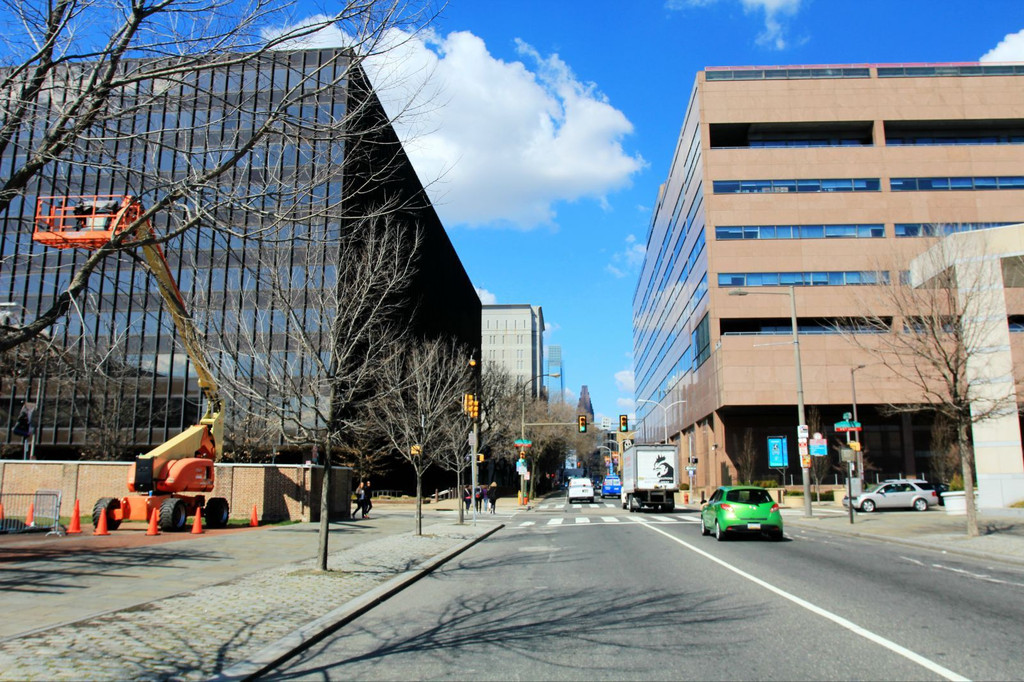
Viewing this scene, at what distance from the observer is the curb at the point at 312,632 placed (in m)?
6.71

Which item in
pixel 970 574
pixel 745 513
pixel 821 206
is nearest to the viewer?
pixel 970 574

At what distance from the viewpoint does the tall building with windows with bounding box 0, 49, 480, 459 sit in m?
6.70

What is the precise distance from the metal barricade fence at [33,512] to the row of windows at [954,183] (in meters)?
53.9

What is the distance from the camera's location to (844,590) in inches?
450

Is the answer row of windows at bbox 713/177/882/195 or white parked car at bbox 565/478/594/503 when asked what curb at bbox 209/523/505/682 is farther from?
row of windows at bbox 713/177/882/195

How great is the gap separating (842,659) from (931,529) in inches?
769

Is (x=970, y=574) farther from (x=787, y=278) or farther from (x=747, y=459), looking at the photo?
(x=787, y=278)

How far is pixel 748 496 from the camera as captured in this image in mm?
20906

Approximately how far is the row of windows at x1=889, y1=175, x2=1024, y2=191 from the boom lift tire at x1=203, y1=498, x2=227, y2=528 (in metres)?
50.2

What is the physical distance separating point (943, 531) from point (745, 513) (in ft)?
23.6

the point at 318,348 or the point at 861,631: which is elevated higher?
the point at 318,348

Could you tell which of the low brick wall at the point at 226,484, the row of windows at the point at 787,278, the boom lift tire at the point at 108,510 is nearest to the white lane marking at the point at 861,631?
the boom lift tire at the point at 108,510

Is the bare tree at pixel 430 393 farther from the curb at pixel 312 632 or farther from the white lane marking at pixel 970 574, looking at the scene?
the white lane marking at pixel 970 574

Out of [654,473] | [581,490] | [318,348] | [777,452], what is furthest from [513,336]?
[318,348]
